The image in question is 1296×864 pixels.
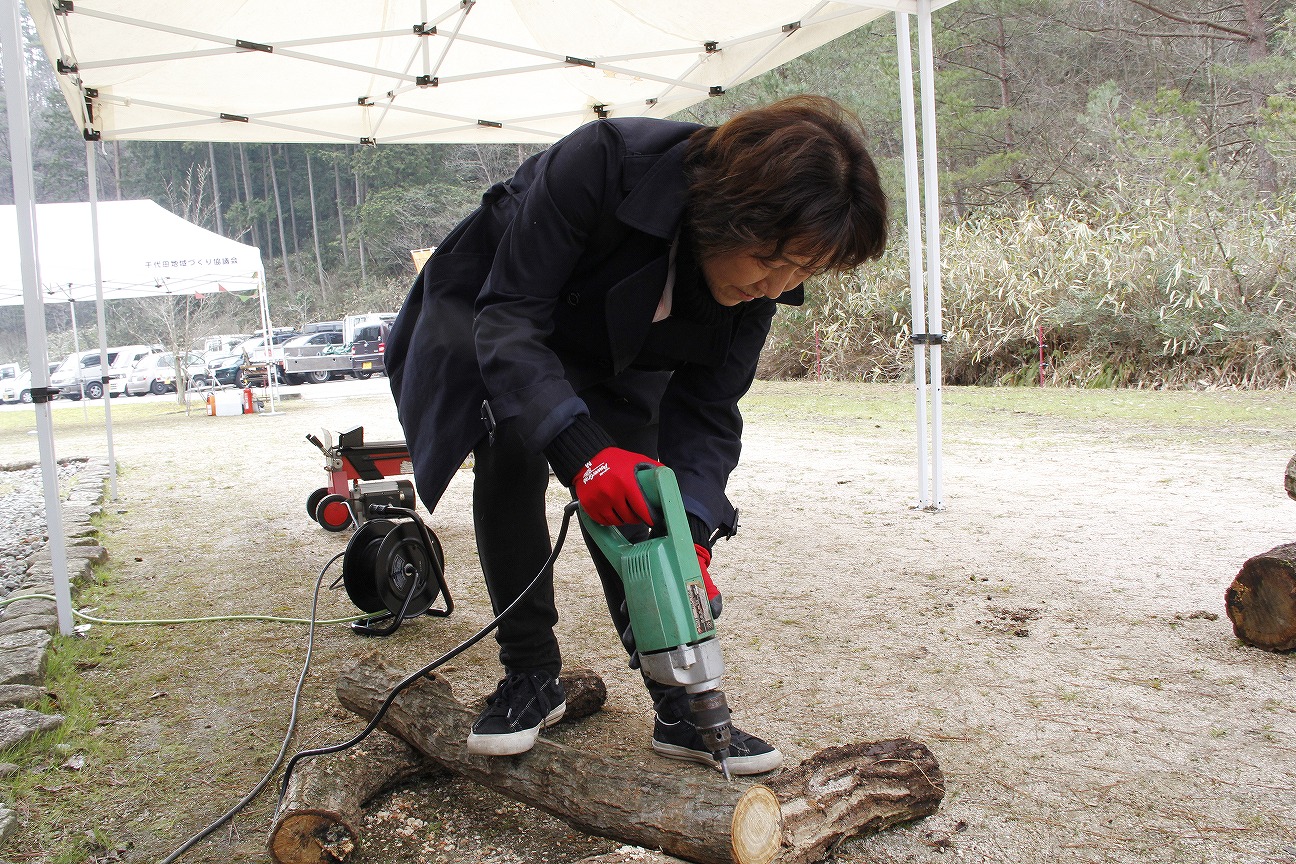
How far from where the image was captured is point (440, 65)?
5.59 m

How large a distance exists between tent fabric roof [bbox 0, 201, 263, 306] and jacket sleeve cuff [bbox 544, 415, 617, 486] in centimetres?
1223

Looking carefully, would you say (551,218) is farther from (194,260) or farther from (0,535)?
(194,260)

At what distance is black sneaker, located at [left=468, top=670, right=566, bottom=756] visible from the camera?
181 cm

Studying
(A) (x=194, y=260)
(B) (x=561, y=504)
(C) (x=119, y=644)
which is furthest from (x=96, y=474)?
(A) (x=194, y=260)

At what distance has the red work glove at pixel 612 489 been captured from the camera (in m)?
1.55

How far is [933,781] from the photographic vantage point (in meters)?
1.75

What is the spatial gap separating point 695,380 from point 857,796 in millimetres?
947

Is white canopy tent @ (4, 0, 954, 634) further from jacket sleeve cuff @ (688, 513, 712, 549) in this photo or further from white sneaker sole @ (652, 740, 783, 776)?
white sneaker sole @ (652, 740, 783, 776)

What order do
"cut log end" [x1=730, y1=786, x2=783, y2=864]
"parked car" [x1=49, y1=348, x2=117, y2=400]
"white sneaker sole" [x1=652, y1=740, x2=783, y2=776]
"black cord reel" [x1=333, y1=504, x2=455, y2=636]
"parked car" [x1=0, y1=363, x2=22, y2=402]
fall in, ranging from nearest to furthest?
"cut log end" [x1=730, y1=786, x2=783, y2=864]
"white sneaker sole" [x1=652, y1=740, x2=783, y2=776]
"black cord reel" [x1=333, y1=504, x2=455, y2=636]
"parked car" [x1=49, y1=348, x2=117, y2=400]
"parked car" [x1=0, y1=363, x2=22, y2=402]

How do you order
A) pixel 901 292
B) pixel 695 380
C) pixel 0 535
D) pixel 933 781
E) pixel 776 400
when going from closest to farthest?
pixel 933 781 → pixel 695 380 → pixel 0 535 → pixel 776 400 → pixel 901 292

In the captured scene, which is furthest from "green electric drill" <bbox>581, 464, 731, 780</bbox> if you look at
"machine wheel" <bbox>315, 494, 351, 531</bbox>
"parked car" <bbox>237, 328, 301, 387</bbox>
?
"parked car" <bbox>237, 328, 301, 387</bbox>

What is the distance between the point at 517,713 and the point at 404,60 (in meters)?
5.02

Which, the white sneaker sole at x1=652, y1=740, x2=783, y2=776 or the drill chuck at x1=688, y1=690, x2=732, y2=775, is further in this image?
the white sneaker sole at x1=652, y1=740, x2=783, y2=776

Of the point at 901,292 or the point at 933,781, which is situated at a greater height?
the point at 901,292
